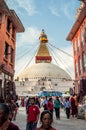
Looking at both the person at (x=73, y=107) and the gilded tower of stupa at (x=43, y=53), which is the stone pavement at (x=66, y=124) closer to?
the person at (x=73, y=107)

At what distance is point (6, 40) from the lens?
22.3 metres

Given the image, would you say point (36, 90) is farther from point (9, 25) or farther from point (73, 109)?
point (73, 109)

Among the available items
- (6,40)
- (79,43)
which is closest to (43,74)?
(79,43)

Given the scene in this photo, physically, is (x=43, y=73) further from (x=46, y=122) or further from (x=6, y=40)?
(x=46, y=122)

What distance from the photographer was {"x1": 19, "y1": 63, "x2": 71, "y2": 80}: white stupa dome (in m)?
72.0

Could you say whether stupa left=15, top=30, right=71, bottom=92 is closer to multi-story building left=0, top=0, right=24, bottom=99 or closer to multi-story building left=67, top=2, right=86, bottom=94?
multi-story building left=67, top=2, right=86, bottom=94

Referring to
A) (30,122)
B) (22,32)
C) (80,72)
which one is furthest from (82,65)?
(30,122)

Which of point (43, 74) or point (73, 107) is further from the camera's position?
point (43, 74)

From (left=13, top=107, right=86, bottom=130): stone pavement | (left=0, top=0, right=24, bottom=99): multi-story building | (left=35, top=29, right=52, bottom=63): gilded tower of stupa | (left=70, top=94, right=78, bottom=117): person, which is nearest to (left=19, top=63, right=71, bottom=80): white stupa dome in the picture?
(left=35, top=29, right=52, bottom=63): gilded tower of stupa

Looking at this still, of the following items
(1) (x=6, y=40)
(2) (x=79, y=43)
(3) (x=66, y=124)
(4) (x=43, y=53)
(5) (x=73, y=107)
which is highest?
(4) (x=43, y=53)

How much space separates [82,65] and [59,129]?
1950cm

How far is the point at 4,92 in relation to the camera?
2066 cm

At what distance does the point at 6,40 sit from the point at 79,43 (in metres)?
12.6

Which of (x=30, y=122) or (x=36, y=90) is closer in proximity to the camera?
(x=30, y=122)
